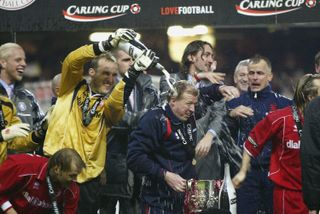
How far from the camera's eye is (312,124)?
559 centimetres

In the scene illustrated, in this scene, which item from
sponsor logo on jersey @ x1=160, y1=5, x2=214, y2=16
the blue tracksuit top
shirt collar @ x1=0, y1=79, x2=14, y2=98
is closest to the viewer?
the blue tracksuit top

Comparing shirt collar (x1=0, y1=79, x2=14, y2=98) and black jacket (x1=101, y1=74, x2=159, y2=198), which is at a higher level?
shirt collar (x1=0, y1=79, x2=14, y2=98)

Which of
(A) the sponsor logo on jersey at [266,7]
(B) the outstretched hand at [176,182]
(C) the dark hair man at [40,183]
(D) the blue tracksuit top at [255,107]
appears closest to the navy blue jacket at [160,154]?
(B) the outstretched hand at [176,182]

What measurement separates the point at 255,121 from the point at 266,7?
1.50 m

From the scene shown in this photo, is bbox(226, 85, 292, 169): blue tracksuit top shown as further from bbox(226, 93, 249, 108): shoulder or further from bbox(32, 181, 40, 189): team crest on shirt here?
bbox(32, 181, 40, 189): team crest on shirt

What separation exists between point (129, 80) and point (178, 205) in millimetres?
1134

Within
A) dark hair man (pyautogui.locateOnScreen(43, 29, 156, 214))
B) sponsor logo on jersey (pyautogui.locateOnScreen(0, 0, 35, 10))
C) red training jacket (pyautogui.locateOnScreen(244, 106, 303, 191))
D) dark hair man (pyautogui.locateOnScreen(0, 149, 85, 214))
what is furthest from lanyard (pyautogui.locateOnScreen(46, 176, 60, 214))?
sponsor logo on jersey (pyautogui.locateOnScreen(0, 0, 35, 10))

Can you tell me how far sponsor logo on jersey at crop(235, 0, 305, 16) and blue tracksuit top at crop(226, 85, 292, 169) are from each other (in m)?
1.13

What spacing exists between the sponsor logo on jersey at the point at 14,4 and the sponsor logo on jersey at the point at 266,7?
89.6 inches

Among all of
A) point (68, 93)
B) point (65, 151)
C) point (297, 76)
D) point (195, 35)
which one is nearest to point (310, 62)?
point (297, 76)

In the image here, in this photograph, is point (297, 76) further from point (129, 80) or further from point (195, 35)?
point (129, 80)

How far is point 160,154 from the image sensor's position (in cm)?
700

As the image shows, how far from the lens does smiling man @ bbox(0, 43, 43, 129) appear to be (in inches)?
314

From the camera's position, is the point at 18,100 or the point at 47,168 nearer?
the point at 47,168
